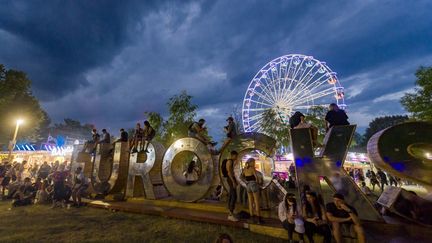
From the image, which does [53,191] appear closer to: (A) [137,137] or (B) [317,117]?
(A) [137,137]

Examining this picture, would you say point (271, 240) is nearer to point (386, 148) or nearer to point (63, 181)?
point (386, 148)

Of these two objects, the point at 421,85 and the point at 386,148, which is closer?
the point at 386,148

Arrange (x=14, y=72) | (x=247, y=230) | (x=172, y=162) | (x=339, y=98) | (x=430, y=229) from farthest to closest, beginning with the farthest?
(x=14, y=72)
(x=339, y=98)
(x=172, y=162)
(x=247, y=230)
(x=430, y=229)

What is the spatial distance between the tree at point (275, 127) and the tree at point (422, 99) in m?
12.7

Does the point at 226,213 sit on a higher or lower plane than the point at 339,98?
lower

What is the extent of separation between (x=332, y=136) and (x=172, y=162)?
5.45 meters

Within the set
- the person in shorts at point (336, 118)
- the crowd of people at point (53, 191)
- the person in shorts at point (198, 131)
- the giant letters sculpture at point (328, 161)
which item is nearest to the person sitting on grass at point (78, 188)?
the crowd of people at point (53, 191)

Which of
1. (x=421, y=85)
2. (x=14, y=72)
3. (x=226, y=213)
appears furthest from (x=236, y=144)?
(x=14, y=72)

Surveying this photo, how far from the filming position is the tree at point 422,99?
1970 cm

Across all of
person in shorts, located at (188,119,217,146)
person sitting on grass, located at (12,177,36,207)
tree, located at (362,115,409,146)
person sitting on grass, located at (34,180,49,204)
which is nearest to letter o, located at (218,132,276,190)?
person in shorts, located at (188,119,217,146)

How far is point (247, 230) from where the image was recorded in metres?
4.88

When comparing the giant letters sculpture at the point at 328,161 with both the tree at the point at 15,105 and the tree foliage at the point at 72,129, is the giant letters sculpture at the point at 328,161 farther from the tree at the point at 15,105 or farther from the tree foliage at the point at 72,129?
the tree foliage at the point at 72,129

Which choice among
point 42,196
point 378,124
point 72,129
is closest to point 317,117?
point 42,196

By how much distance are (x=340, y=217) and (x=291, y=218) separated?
890 millimetres
